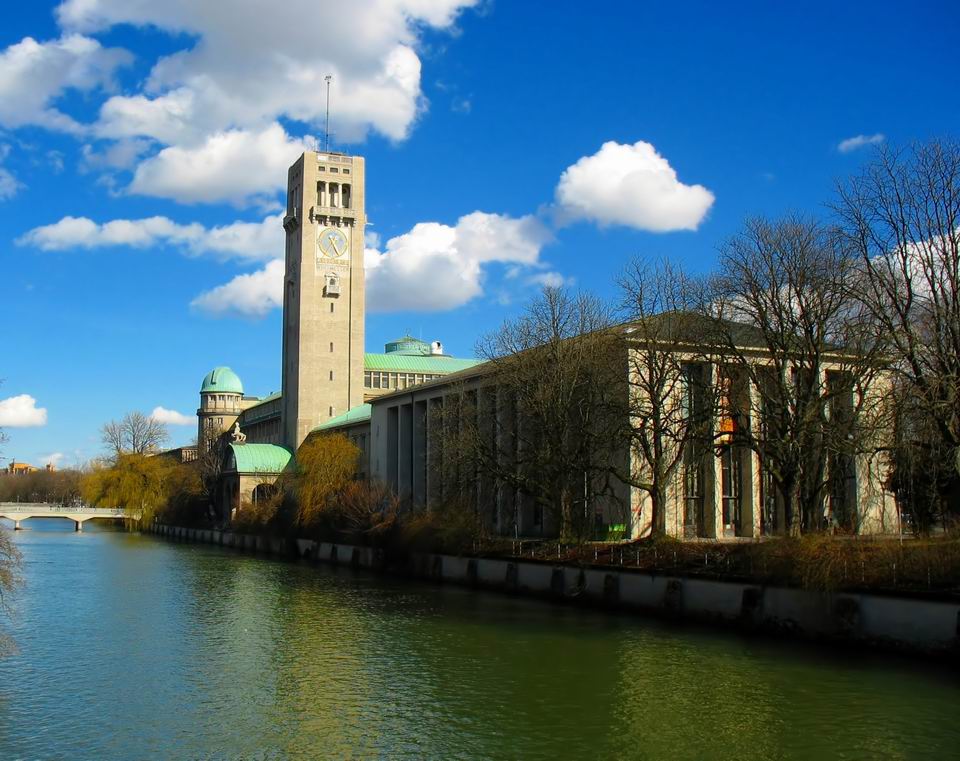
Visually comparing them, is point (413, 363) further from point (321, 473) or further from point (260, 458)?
point (321, 473)

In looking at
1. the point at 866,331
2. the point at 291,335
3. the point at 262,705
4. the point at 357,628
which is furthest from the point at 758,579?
the point at 291,335

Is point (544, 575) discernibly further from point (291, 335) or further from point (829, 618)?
point (291, 335)

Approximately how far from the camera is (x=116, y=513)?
113 meters

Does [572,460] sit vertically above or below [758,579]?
above

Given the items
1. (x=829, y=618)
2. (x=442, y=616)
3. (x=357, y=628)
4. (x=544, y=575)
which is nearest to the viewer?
(x=829, y=618)

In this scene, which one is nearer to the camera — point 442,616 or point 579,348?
point 442,616

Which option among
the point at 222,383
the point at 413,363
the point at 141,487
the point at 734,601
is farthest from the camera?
the point at 222,383

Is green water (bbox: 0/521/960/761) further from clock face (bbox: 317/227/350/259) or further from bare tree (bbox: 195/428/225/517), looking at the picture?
clock face (bbox: 317/227/350/259)

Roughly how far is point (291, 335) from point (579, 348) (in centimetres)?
6996

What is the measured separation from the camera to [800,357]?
38406mm

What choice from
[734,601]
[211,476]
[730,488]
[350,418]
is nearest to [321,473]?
[350,418]

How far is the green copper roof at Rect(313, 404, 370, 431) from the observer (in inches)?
3822

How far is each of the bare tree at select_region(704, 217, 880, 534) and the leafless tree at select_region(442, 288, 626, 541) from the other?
20.1ft

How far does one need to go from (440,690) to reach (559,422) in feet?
74.9
